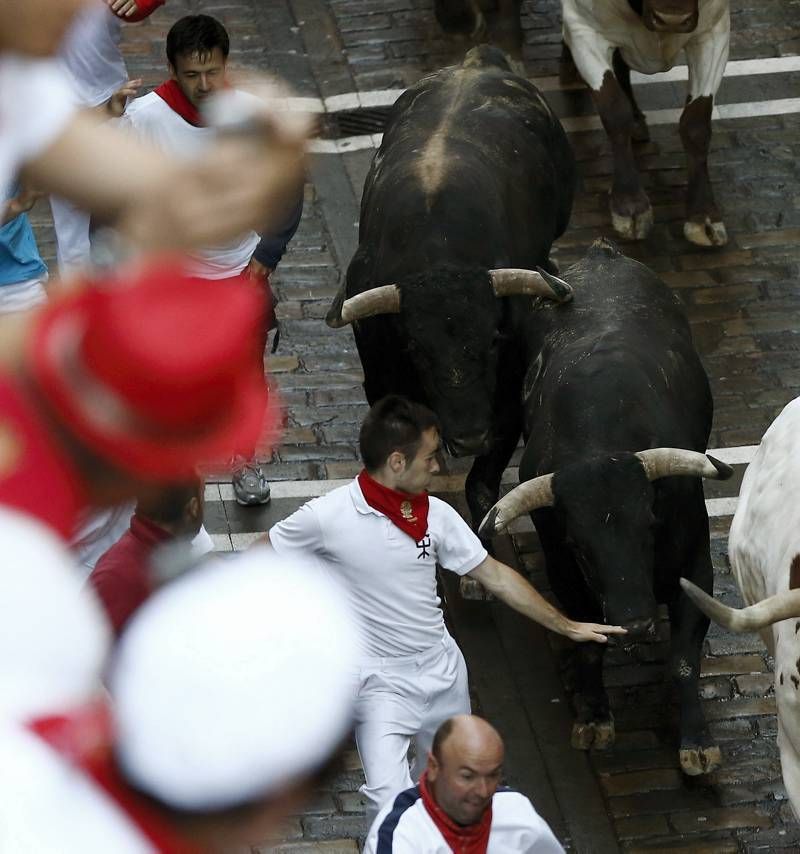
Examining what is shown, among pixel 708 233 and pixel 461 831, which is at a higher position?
pixel 461 831

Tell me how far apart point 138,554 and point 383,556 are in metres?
3.51

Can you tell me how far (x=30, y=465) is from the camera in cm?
175

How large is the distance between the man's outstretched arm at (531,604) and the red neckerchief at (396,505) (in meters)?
0.28

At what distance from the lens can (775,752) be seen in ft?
23.2

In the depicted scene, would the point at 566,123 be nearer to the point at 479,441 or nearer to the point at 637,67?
the point at 637,67

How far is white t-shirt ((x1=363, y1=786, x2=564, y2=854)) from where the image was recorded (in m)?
4.83

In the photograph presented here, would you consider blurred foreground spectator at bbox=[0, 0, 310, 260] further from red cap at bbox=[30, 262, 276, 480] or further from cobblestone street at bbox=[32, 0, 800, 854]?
cobblestone street at bbox=[32, 0, 800, 854]

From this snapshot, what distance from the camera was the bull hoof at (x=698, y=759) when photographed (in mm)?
6910

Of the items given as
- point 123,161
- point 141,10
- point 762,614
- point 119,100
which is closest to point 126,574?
point 123,161

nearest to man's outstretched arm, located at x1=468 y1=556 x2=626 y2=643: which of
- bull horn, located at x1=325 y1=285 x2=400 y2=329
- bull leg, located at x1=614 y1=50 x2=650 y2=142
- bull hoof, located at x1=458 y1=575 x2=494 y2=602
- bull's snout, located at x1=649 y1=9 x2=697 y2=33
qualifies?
bull hoof, located at x1=458 y1=575 x2=494 y2=602

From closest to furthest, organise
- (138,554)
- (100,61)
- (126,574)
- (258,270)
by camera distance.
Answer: (126,574)
(138,554)
(258,270)
(100,61)

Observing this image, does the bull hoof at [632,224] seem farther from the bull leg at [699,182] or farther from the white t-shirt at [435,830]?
the white t-shirt at [435,830]

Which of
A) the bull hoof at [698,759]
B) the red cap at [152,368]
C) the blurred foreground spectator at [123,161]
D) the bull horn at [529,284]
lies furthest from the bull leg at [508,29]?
the red cap at [152,368]

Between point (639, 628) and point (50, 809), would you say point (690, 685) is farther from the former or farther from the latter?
point (50, 809)
